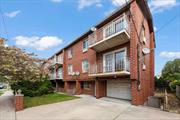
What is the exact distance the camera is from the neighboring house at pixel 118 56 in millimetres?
14320

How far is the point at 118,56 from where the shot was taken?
16.5 meters

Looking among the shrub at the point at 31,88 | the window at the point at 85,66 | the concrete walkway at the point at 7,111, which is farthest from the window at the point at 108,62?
the shrub at the point at 31,88

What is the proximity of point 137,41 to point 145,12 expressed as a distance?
15.8 ft

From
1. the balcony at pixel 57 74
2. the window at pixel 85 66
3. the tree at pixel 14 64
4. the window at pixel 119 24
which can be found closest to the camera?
the tree at pixel 14 64

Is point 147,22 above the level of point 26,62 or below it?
above

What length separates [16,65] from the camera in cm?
1556

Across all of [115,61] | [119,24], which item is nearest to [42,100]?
[115,61]

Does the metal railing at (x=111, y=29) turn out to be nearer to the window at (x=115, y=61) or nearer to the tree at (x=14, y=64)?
the window at (x=115, y=61)

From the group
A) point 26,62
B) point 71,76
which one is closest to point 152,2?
point 26,62

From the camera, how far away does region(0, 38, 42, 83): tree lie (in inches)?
559

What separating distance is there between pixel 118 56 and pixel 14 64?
347 inches

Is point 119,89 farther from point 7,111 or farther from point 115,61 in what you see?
point 7,111

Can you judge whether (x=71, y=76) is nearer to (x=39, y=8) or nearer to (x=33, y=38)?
(x=33, y=38)

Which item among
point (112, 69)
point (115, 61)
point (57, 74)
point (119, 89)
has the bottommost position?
point (119, 89)
